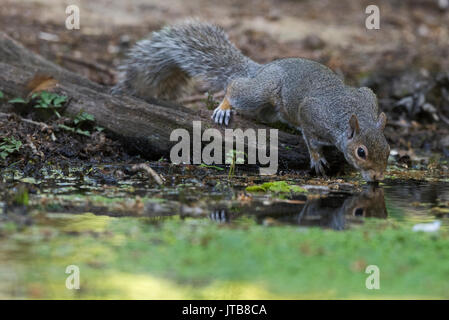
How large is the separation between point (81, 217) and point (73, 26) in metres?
7.85

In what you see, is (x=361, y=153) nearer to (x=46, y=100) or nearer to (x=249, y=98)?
(x=249, y=98)

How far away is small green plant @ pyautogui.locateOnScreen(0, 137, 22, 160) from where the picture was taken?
617 centimetres

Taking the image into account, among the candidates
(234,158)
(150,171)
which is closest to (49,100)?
(150,171)

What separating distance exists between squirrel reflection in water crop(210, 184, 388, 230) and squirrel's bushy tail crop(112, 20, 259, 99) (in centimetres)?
248

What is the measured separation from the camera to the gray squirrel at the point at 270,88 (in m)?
6.09

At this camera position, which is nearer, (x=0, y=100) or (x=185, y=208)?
(x=185, y=208)

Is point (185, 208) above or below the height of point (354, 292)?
above

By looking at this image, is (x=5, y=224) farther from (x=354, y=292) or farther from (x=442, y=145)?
(x=442, y=145)

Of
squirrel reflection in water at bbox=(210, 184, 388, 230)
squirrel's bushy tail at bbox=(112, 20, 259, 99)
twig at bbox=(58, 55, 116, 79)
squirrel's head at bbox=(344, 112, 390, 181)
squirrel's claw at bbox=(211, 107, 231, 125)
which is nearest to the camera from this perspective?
squirrel reflection in water at bbox=(210, 184, 388, 230)

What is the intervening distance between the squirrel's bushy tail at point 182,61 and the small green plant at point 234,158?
132 cm

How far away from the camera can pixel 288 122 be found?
23.9 feet

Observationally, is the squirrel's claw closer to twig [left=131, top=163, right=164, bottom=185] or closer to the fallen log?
the fallen log

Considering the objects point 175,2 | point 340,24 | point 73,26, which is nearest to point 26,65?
point 73,26

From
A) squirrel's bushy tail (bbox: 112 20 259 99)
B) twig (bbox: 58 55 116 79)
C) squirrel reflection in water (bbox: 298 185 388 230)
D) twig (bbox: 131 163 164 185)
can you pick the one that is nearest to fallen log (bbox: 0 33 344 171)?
squirrel's bushy tail (bbox: 112 20 259 99)
